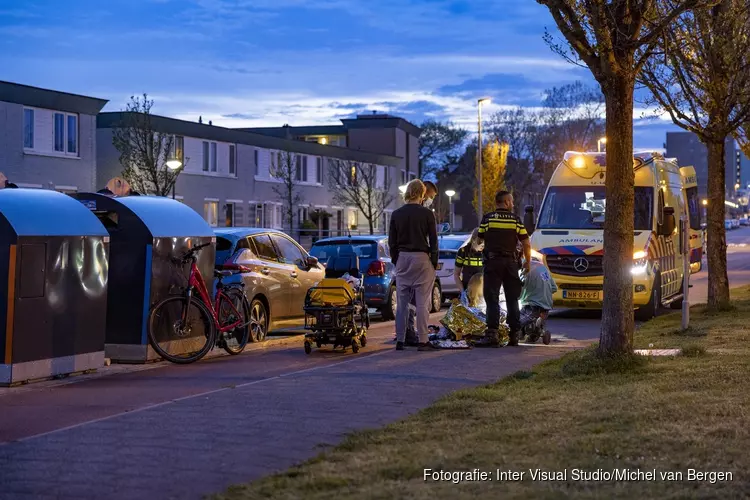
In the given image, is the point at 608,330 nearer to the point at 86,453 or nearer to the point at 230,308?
the point at 230,308

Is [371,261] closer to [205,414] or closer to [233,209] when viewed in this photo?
[205,414]

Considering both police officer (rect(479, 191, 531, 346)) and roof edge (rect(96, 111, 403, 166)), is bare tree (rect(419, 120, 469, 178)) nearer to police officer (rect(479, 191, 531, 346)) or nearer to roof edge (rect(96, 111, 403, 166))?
roof edge (rect(96, 111, 403, 166))

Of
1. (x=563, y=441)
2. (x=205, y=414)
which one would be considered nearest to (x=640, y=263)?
(x=205, y=414)

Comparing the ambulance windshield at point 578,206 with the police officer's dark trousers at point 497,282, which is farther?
the ambulance windshield at point 578,206

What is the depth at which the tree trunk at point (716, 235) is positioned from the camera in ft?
63.2

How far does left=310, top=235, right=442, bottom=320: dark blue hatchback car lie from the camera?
789 inches

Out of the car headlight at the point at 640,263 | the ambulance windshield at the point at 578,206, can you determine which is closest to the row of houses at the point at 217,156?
the ambulance windshield at the point at 578,206

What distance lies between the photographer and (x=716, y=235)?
64.6ft

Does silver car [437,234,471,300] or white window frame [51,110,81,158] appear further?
white window frame [51,110,81,158]

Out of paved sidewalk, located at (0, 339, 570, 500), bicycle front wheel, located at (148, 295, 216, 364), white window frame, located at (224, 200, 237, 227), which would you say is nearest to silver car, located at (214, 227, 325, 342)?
bicycle front wheel, located at (148, 295, 216, 364)

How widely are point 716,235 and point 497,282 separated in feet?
25.0

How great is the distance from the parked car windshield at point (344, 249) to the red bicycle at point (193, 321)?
21.0ft

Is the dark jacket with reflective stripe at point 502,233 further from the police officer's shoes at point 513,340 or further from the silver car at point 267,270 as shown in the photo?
the silver car at point 267,270

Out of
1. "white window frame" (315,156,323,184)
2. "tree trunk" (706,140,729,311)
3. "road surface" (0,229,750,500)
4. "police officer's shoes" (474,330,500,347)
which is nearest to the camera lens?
"road surface" (0,229,750,500)
